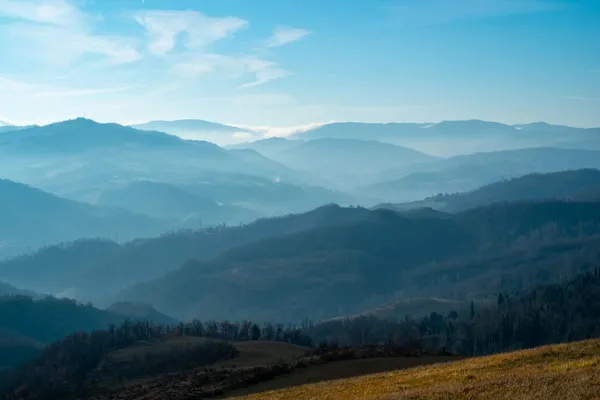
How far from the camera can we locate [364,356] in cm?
7250

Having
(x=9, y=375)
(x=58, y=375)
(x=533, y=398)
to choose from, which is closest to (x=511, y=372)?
(x=533, y=398)

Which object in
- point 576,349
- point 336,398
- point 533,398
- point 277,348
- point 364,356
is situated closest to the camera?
point 533,398

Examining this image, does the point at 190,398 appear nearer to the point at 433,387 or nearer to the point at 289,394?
the point at 289,394

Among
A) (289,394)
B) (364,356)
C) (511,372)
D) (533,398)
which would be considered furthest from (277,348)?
(533,398)

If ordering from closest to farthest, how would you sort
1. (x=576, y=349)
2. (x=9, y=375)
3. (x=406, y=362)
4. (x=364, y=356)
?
(x=576, y=349) → (x=406, y=362) → (x=364, y=356) → (x=9, y=375)

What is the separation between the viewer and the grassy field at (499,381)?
96.0 ft

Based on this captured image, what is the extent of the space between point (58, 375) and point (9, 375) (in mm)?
28988

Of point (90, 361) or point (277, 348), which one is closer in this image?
point (277, 348)

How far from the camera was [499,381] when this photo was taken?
32406 millimetres

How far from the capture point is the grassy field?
96.0 ft

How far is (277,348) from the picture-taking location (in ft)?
400

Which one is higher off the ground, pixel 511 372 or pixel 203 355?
pixel 511 372

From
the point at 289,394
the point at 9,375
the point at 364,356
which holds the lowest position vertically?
the point at 9,375

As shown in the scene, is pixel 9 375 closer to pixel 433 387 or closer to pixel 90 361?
pixel 90 361
